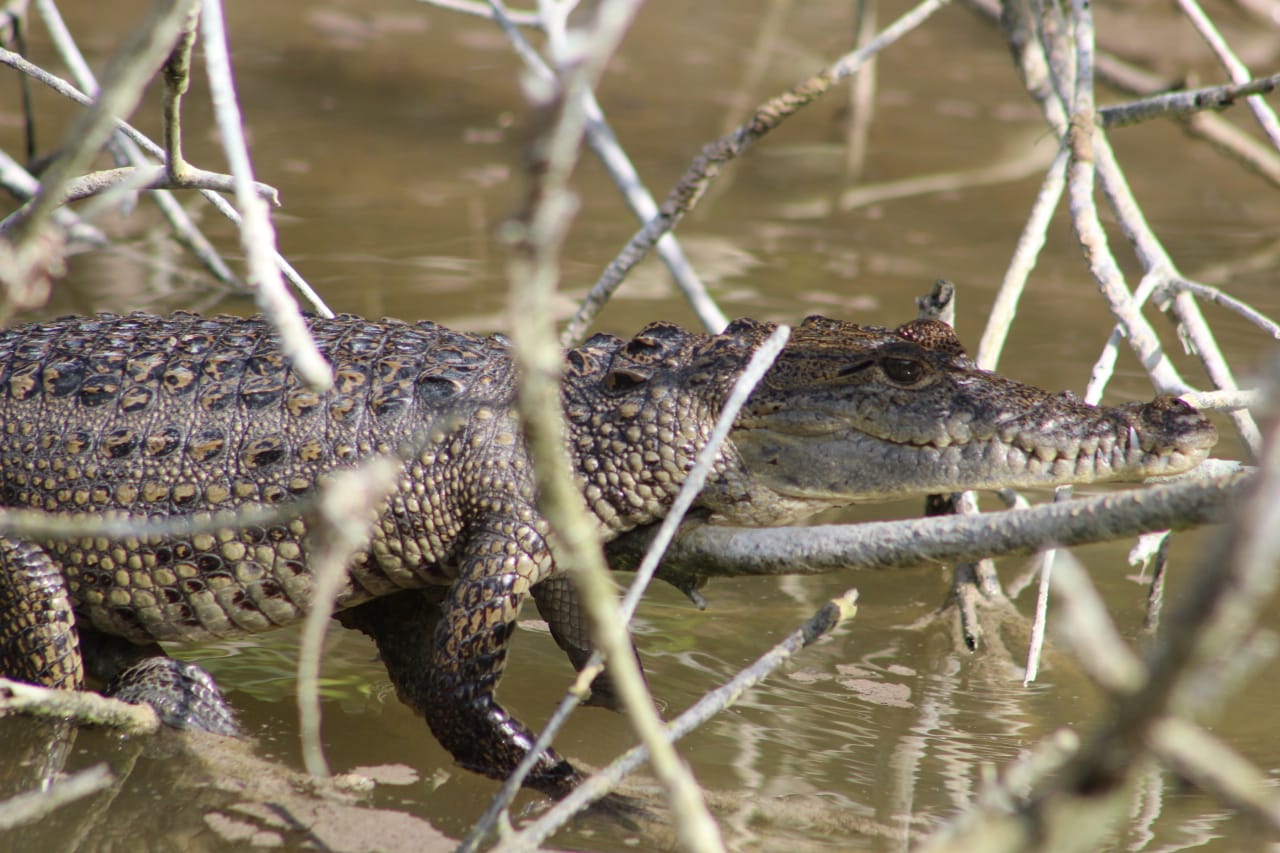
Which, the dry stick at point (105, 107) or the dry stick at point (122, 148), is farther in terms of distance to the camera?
the dry stick at point (122, 148)

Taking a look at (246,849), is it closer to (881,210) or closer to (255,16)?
(881,210)

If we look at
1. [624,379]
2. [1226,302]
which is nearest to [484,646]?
[624,379]

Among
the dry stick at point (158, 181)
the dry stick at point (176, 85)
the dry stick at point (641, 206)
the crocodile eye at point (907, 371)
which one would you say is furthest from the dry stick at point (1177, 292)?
the dry stick at point (176, 85)

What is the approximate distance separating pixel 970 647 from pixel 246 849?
6.93 feet

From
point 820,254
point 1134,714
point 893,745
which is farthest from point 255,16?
point 1134,714

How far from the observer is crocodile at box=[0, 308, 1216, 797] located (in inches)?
128

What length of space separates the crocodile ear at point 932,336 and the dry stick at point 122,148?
2.91 m

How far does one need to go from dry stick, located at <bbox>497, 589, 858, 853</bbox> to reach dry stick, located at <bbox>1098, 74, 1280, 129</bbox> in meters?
2.11

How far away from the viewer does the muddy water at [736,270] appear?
11.4ft

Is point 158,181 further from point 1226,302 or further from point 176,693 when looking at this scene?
point 1226,302

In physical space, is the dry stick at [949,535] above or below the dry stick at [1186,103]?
below

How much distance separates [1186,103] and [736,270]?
3239 millimetres

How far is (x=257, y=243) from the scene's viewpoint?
200 cm

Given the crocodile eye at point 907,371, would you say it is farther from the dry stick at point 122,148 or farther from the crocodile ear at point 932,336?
the dry stick at point 122,148
